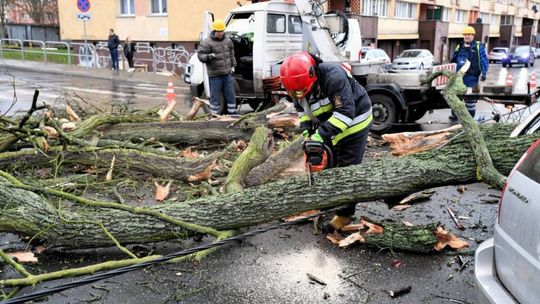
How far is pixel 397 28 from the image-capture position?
32375mm

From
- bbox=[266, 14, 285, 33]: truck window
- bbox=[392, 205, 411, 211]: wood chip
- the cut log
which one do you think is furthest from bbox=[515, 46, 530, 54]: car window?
the cut log

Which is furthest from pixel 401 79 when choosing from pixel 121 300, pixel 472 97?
pixel 121 300

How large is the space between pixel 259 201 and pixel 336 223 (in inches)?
32.9

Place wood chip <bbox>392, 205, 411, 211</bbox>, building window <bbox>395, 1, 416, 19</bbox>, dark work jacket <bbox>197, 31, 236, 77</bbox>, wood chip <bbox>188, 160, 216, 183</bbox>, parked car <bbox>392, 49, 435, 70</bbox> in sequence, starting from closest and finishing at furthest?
1. wood chip <bbox>392, 205, 411, 211</bbox>
2. wood chip <bbox>188, 160, 216, 183</bbox>
3. dark work jacket <bbox>197, 31, 236, 77</bbox>
4. parked car <bbox>392, 49, 435, 70</bbox>
5. building window <bbox>395, 1, 416, 19</bbox>

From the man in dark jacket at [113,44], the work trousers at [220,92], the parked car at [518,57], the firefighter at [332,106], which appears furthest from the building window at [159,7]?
the parked car at [518,57]

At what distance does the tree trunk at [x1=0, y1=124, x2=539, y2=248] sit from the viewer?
11.5 feet

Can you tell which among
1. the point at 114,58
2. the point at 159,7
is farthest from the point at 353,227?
the point at 159,7

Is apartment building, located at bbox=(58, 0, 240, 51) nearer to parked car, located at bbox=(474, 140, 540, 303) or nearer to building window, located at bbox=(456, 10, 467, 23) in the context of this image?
parked car, located at bbox=(474, 140, 540, 303)

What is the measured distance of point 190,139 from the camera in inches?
252

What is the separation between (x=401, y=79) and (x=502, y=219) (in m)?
6.00

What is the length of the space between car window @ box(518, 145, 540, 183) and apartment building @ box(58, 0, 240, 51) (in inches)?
761

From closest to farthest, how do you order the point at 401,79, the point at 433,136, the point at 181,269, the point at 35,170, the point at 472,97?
the point at 181,269, the point at 35,170, the point at 433,136, the point at 472,97, the point at 401,79

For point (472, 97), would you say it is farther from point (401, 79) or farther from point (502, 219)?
point (502, 219)

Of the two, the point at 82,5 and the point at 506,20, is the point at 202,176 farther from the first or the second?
the point at 506,20
